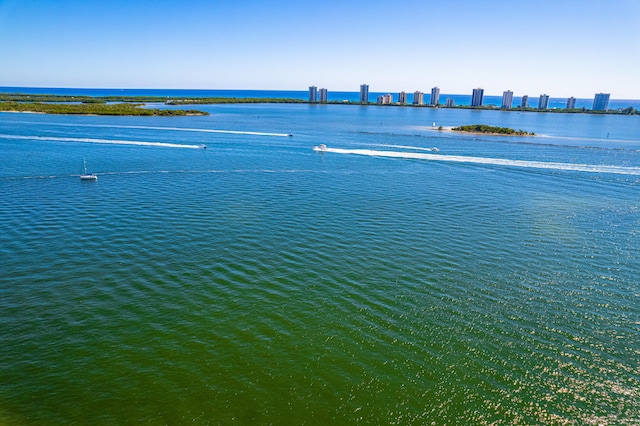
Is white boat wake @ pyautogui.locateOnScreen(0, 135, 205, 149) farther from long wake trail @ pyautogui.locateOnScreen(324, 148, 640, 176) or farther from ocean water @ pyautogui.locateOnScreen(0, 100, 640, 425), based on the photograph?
long wake trail @ pyautogui.locateOnScreen(324, 148, 640, 176)

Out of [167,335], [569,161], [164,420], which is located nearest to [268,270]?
[167,335]

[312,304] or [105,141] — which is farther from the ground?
[105,141]

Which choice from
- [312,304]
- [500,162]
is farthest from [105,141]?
[500,162]

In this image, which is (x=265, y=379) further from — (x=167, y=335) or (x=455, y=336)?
(x=455, y=336)

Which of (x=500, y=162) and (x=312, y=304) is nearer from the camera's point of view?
(x=312, y=304)

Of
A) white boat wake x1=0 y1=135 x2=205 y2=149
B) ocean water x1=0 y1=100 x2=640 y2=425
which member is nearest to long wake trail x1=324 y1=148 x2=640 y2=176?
ocean water x1=0 y1=100 x2=640 y2=425

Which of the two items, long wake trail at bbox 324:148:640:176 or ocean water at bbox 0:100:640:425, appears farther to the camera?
long wake trail at bbox 324:148:640:176

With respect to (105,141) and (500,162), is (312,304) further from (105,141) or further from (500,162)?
(105,141)

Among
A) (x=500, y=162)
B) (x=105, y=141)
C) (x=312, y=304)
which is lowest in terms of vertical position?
(x=312, y=304)
